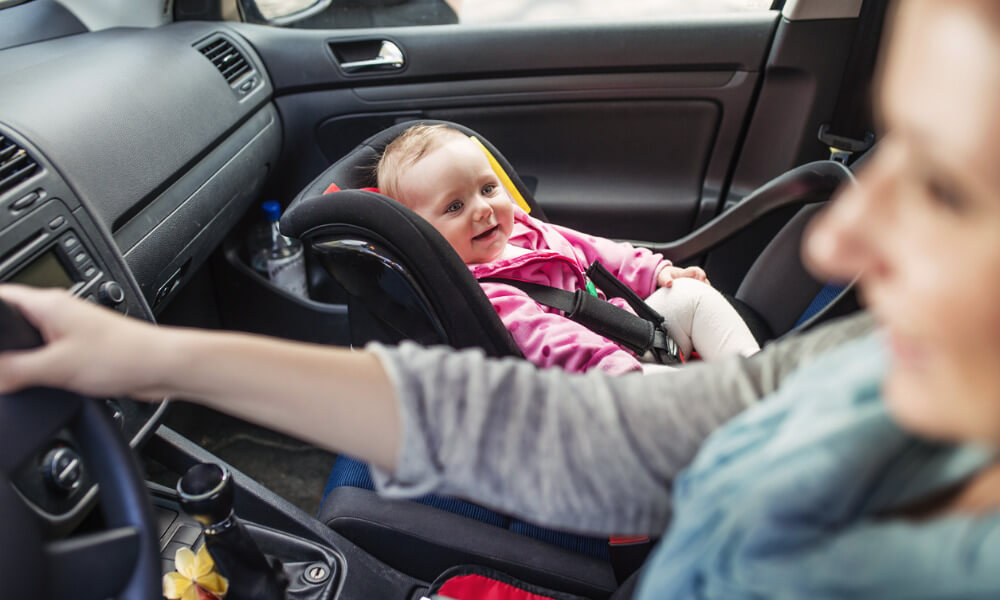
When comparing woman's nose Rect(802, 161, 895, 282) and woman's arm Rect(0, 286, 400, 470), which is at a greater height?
woman's nose Rect(802, 161, 895, 282)

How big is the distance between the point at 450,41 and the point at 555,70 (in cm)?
28

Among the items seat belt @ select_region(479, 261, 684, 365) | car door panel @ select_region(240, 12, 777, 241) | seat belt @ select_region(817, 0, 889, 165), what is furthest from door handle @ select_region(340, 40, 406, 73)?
seat belt @ select_region(817, 0, 889, 165)

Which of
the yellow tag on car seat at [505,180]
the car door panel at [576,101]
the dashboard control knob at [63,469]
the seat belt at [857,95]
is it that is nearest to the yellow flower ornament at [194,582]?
the dashboard control knob at [63,469]

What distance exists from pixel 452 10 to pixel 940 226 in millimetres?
1736

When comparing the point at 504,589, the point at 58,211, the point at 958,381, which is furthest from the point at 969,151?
the point at 58,211

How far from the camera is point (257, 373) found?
0.51m

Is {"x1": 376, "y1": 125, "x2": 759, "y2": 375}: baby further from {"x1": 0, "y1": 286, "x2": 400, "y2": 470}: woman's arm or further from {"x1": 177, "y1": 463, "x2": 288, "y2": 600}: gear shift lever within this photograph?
{"x1": 0, "y1": 286, "x2": 400, "y2": 470}: woman's arm

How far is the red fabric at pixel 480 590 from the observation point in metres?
0.96

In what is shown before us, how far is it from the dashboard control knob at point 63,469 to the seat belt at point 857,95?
1625mm

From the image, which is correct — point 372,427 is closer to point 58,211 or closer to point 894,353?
point 894,353

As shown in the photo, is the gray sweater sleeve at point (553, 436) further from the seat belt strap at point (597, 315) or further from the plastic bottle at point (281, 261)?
the plastic bottle at point (281, 261)

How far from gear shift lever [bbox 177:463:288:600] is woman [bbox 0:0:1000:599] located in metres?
0.34

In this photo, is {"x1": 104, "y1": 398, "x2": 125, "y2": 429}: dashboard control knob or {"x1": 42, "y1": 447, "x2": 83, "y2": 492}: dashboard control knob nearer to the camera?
{"x1": 42, "y1": 447, "x2": 83, "y2": 492}: dashboard control knob

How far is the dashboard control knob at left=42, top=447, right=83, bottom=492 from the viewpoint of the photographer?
696 mm
